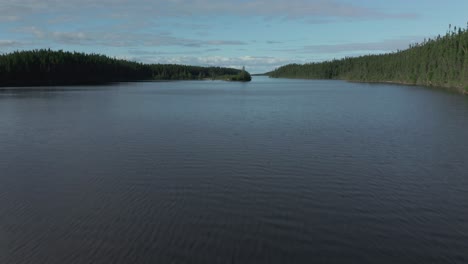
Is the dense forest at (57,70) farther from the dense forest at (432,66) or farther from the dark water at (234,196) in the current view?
the dark water at (234,196)

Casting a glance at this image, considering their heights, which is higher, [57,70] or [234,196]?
[57,70]

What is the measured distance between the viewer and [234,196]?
13008mm

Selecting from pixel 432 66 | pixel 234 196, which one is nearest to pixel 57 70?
pixel 432 66

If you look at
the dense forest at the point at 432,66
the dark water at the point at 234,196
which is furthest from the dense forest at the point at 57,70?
the dark water at the point at 234,196

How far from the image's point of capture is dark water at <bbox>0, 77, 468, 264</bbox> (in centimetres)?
931

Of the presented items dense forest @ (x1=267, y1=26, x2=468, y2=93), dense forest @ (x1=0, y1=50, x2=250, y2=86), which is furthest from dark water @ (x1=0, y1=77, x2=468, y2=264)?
dense forest @ (x1=0, y1=50, x2=250, y2=86)

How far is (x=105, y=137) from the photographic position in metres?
23.9

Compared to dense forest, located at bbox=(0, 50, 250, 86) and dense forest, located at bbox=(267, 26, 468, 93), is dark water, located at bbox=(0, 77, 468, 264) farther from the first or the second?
dense forest, located at bbox=(0, 50, 250, 86)

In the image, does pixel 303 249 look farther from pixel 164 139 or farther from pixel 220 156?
pixel 164 139

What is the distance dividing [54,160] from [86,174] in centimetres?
324

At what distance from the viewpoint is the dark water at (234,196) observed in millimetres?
9312

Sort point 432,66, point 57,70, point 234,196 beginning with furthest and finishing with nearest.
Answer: point 57,70
point 432,66
point 234,196

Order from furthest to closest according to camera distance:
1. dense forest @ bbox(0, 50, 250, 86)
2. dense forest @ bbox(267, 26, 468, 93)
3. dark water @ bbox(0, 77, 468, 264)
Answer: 1. dense forest @ bbox(0, 50, 250, 86)
2. dense forest @ bbox(267, 26, 468, 93)
3. dark water @ bbox(0, 77, 468, 264)

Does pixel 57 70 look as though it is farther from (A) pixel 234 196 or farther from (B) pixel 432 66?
(A) pixel 234 196
